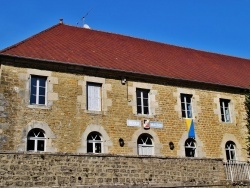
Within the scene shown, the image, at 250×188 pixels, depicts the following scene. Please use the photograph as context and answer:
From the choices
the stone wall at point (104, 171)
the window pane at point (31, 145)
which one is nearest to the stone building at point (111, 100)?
the window pane at point (31, 145)

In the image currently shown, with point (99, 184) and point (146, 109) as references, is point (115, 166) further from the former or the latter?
point (146, 109)

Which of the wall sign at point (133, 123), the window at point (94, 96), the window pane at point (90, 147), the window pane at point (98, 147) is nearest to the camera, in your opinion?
the window pane at point (90, 147)

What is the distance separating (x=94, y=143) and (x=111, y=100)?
6.76ft

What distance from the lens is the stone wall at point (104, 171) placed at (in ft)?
32.7

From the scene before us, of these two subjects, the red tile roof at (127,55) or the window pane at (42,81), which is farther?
the red tile roof at (127,55)

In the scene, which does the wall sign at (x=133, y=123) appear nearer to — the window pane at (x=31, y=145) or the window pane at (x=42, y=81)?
the window pane at (x=42, y=81)

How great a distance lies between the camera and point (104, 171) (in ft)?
36.5

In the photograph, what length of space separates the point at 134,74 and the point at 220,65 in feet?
25.5

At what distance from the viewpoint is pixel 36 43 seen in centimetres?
1602

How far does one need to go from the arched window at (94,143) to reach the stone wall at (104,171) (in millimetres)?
3594

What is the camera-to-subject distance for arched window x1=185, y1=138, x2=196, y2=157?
17.0 metres

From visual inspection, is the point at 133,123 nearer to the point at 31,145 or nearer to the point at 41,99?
the point at 41,99

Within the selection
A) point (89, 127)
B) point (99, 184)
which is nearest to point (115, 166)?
point (99, 184)

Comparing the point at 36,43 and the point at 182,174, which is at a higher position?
the point at 36,43
